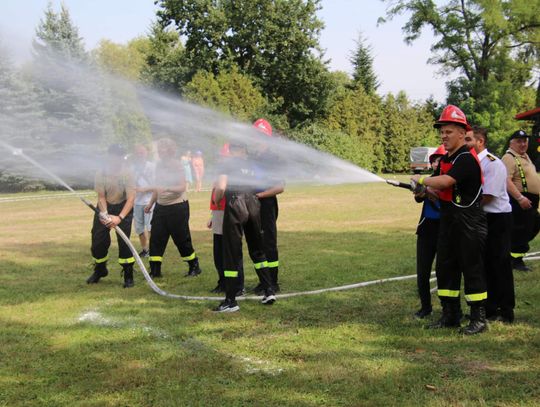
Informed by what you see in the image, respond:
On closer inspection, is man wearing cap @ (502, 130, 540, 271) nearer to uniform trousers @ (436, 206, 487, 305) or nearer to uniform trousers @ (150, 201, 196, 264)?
uniform trousers @ (436, 206, 487, 305)

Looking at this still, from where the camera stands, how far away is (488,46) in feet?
169

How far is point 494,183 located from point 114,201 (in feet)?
18.0

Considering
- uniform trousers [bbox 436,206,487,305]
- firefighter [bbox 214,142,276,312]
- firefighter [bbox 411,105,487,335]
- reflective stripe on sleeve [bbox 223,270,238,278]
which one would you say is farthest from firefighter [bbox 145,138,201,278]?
uniform trousers [bbox 436,206,487,305]

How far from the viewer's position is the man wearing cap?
8109mm

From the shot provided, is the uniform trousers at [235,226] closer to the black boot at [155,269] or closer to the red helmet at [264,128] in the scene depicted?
the red helmet at [264,128]

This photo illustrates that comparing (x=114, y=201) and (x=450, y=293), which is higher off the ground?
(x=114, y=201)

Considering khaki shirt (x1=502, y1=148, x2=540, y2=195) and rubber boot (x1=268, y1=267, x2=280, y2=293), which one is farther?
khaki shirt (x1=502, y1=148, x2=540, y2=195)

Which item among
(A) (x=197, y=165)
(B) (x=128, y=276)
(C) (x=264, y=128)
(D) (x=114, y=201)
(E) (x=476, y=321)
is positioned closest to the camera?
(E) (x=476, y=321)

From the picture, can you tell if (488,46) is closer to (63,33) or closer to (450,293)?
(63,33)

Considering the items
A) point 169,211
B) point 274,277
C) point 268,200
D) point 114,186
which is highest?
point 114,186

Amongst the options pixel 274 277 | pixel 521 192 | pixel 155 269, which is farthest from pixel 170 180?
pixel 521 192

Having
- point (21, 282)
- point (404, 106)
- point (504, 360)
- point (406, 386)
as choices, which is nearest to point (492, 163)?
point (504, 360)

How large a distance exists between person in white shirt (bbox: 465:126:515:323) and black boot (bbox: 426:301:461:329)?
19.6 inches

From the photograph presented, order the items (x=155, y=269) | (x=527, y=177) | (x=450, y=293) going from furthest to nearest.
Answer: (x=155, y=269)
(x=527, y=177)
(x=450, y=293)
